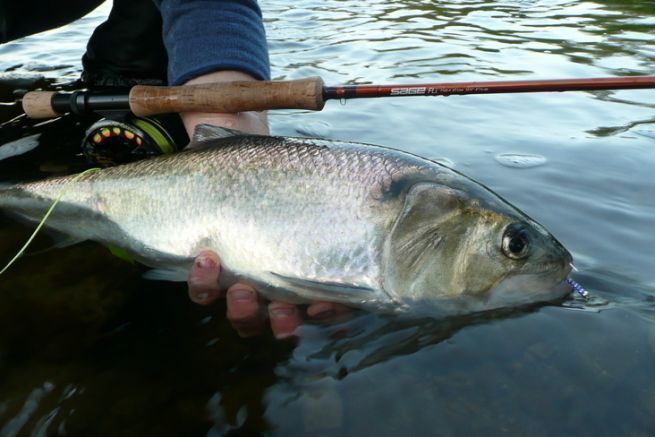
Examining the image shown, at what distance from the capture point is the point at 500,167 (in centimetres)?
379

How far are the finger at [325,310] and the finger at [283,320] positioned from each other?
0.22ft

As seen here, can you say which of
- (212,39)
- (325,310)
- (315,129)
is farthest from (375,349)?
(315,129)

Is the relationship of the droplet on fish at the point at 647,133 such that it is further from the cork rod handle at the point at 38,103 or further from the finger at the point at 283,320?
the cork rod handle at the point at 38,103

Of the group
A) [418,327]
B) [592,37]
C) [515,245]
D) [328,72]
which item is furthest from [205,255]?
[592,37]

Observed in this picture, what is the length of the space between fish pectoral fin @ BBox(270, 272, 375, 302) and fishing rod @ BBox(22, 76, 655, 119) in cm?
95

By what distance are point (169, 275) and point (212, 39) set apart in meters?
1.28

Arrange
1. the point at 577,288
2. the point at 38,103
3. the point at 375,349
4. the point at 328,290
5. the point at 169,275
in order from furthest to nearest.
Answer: the point at 38,103 → the point at 169,275 → the point at 577,288 → the point at 328,290 → the point at 375,349

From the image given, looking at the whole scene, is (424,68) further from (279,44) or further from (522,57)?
(279,44)

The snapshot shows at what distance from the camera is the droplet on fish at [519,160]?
3827 millimetres

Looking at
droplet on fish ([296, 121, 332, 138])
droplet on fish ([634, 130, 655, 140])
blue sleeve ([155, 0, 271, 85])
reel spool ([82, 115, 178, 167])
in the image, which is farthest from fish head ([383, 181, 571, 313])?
droplet on fish ([634, 130, 655, 140])

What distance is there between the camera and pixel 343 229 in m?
2.25

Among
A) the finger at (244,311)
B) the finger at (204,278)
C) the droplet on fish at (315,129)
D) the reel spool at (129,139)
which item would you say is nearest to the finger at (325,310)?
the finger at (244,311)

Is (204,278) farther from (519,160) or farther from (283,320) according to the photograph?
(519,160)

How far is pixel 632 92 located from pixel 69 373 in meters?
5.28
